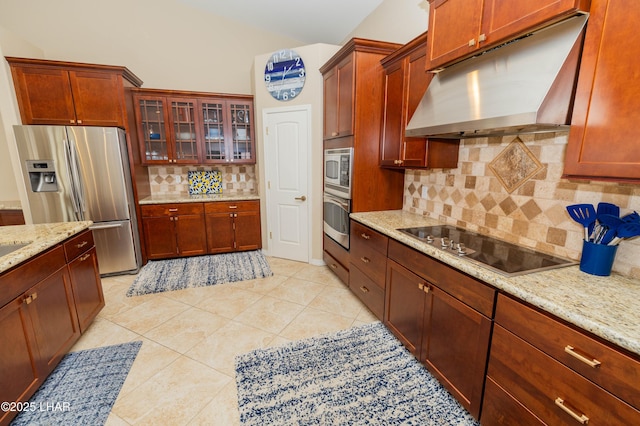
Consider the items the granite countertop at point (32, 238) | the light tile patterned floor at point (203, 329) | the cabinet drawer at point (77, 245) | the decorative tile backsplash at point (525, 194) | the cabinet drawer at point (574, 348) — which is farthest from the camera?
the cabinet drawer at point (77, 245)

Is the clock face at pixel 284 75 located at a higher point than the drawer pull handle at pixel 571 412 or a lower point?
higher

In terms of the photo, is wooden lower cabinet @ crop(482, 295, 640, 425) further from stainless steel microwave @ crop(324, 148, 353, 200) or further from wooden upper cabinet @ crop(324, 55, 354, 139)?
wooden upper cabinet @ crop(324, 55, 354, 139)

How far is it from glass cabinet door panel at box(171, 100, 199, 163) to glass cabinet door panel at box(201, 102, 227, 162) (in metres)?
0.15

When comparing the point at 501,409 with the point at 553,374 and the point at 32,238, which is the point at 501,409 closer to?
the point at 553,374

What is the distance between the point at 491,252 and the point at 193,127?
3980 millimetres

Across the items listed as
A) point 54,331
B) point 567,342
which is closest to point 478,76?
point 567,342

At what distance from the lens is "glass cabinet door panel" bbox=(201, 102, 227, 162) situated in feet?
13.1

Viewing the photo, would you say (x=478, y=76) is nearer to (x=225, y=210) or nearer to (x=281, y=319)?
(x=281, y=319)

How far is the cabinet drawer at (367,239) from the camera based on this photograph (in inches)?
86.6

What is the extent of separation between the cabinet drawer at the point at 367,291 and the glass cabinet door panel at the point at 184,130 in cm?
289

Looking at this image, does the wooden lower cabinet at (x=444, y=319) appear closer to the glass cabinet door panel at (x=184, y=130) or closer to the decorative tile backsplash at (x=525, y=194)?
the decorative tile backsplash at (x=525, y=194)

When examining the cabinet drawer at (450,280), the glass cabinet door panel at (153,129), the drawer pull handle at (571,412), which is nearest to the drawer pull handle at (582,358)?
the drawer pull handle at (571,412)

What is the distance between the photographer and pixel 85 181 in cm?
316

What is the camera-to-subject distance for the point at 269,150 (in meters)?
3.74
